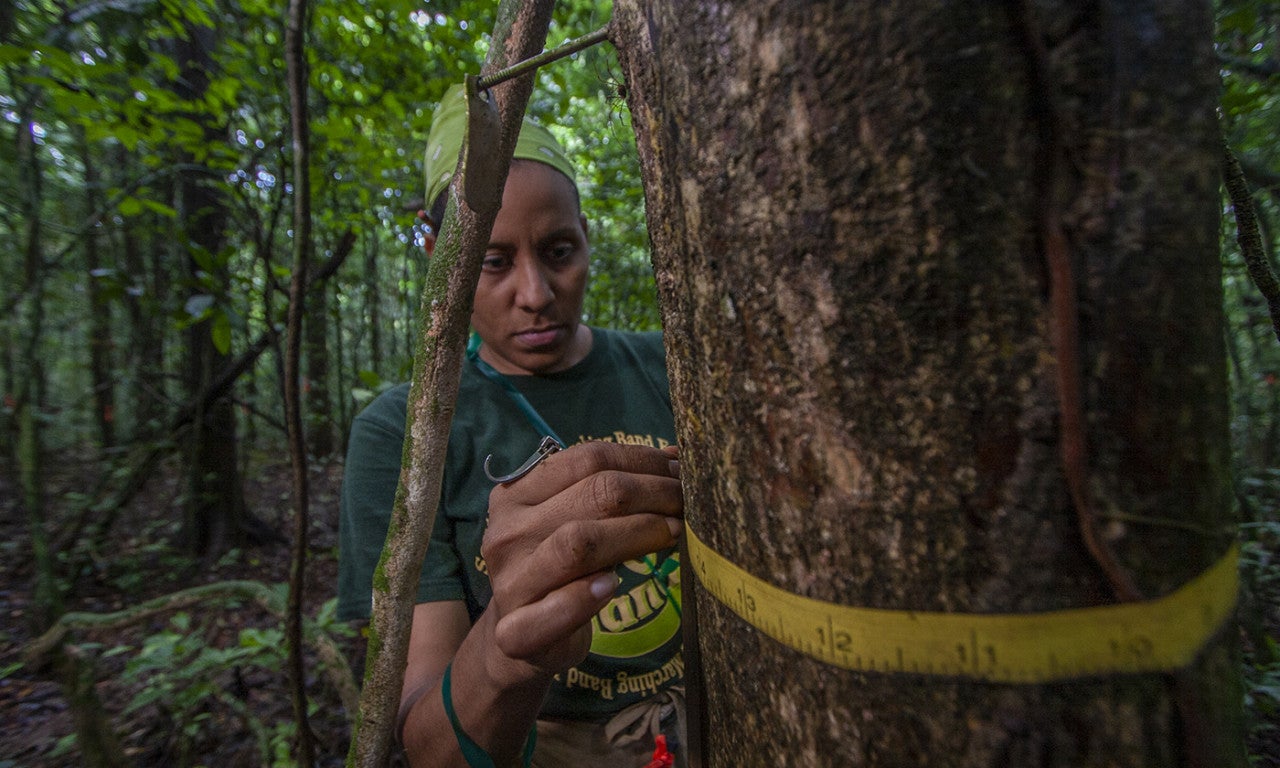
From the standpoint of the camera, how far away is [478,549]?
1725 mm

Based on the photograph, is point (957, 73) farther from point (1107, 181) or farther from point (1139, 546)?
point (1139, 546)

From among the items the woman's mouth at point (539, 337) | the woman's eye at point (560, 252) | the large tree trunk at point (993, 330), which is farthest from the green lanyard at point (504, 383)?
the large tree trunk at point (993, 330)

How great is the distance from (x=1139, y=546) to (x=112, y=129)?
406cm

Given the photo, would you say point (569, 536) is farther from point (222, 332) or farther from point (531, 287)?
point (222, 332)

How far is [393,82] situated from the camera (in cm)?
413

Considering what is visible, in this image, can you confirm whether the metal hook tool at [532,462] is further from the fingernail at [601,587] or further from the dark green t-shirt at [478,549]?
the dark green t-shirt at [478,549]

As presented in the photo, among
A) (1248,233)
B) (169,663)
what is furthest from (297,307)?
(169,663)

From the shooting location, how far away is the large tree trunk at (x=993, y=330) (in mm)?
439

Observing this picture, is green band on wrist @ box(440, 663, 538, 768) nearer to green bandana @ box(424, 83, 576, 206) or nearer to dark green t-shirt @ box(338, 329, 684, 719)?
dark green t-shirt @ box(338, 329, 684, 719)

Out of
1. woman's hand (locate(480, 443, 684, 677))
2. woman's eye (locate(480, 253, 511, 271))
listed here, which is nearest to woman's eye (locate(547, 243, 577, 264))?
woman's eye (locate(480, 253, 511, 271))

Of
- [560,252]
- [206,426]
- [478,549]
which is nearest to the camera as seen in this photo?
[478,549]

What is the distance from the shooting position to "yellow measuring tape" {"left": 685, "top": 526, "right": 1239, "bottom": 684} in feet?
1.47

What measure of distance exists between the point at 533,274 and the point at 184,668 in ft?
8.52

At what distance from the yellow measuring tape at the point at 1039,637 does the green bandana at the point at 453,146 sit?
140 centimetres
